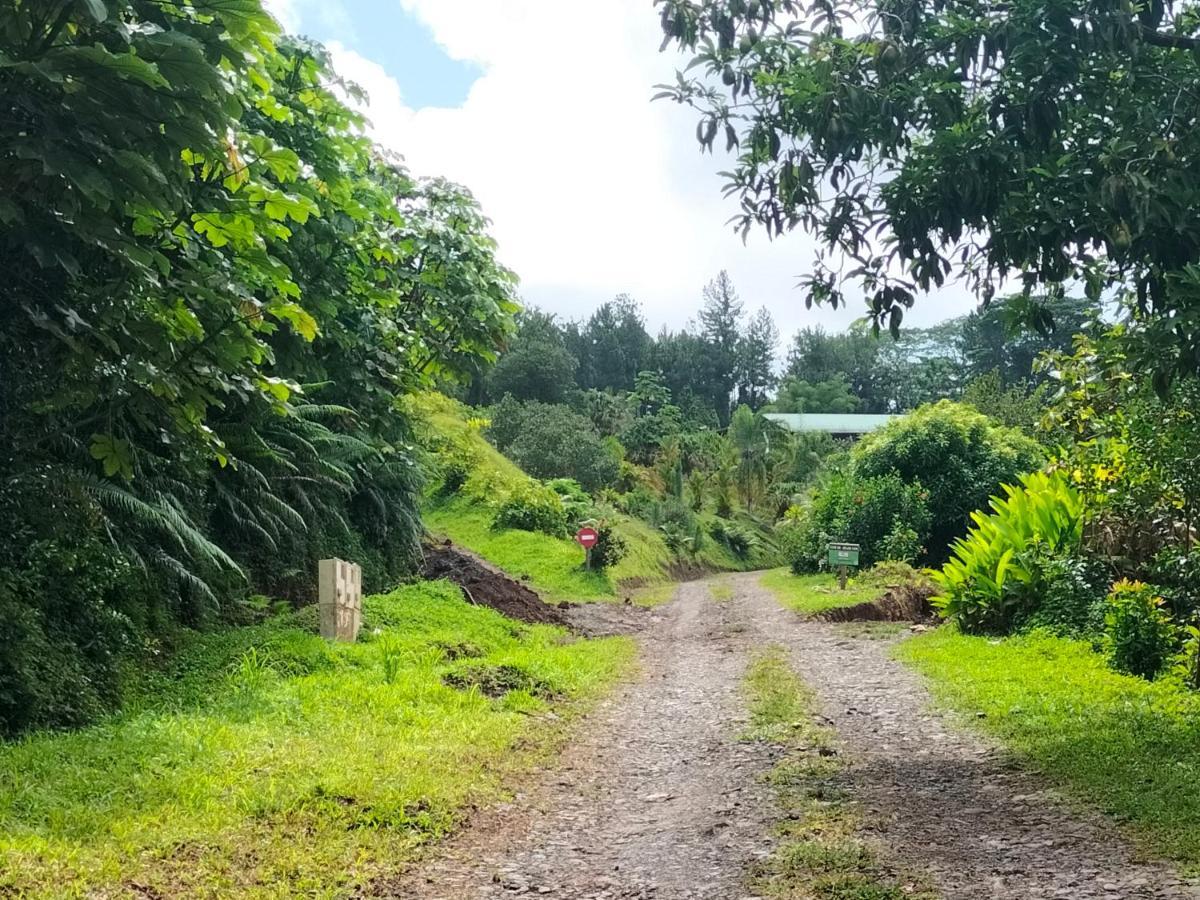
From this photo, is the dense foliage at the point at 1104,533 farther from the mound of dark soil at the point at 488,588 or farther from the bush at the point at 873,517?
the bush at the point at 873,517

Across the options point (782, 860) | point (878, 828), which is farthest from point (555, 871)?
point (878, 828)

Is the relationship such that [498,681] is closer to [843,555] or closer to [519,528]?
[843,555]

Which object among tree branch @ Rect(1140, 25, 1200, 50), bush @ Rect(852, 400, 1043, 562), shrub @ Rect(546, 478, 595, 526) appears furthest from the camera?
shrub @ Rect(546, 478, 595, 526)

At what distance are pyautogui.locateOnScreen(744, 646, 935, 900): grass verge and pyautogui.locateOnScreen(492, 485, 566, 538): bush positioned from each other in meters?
17.0

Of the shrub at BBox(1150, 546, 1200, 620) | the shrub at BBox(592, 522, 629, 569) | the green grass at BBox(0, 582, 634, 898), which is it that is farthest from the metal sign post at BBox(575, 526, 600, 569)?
the shrub at BBox(1150, 546, 1200, 620)

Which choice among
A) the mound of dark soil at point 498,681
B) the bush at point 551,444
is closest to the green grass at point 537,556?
the bush at point 551,444

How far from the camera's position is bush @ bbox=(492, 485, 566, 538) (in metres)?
24.8

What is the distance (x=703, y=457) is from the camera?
1905 inches

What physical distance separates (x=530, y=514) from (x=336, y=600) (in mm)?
15135

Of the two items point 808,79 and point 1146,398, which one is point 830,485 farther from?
point 808,79

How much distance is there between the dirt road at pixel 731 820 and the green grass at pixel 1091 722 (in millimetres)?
231

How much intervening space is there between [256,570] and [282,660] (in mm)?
3052

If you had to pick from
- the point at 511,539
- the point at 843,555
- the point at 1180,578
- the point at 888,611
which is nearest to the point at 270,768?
the point at 1180,578

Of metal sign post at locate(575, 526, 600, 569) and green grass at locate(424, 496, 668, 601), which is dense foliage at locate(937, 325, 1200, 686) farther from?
green grass at locate(424, 496, 668, 601)
